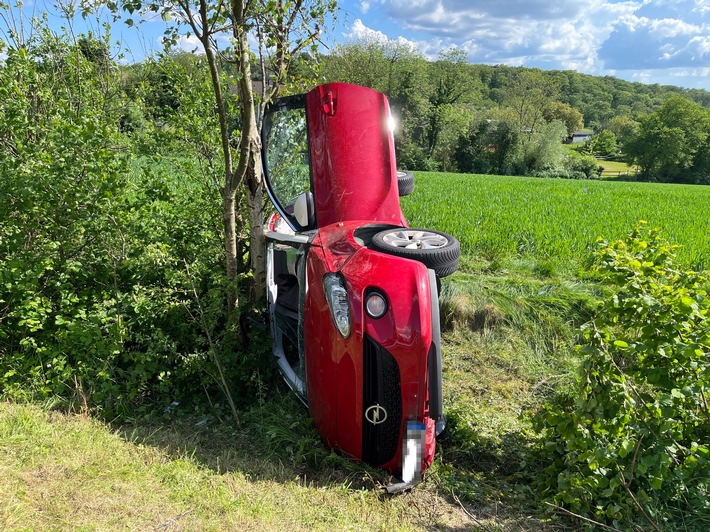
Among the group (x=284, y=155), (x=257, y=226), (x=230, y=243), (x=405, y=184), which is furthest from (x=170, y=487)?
(x=405, y=184)

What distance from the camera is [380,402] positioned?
95.2 inches

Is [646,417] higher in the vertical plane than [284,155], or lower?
lower

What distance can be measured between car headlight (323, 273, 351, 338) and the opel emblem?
16.5 inches

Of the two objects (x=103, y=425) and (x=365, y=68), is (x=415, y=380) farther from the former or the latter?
(x=365, y=68)

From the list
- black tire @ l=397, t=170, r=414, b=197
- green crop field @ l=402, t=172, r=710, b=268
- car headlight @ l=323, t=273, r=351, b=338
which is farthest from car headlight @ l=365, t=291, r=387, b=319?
green crop field @ l=402, t=172, r=710, b=268

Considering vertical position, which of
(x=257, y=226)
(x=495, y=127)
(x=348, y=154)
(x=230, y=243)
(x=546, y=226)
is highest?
(x=495, y=127)

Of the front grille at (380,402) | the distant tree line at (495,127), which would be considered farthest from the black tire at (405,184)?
the distant tree line at (495,127)

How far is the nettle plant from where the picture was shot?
2127 millimetres

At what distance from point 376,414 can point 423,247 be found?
1.00 metres

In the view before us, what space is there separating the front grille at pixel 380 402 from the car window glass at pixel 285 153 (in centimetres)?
175

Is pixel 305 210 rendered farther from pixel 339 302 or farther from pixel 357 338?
pixel 357 338

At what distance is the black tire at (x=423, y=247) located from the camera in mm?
2596

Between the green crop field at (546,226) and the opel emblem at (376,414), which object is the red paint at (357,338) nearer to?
the opel emblem at (376,414)

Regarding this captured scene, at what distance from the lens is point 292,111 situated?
3.65m
